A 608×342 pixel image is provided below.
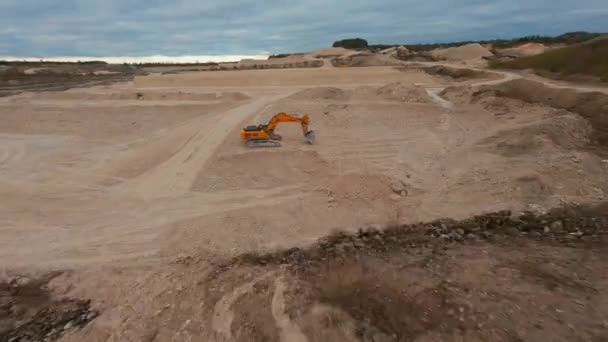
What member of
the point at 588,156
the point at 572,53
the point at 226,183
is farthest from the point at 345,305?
the point at 572,53

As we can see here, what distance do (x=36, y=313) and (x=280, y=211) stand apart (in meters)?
4.87

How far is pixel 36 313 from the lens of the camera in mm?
5699

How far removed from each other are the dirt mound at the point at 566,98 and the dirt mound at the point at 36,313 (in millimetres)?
15885

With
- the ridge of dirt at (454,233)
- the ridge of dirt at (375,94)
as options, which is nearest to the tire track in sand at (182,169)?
the ridge of dirt at (454,233)

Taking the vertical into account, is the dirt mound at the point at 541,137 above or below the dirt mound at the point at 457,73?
below

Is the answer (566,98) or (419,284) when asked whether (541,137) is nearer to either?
(566,98)

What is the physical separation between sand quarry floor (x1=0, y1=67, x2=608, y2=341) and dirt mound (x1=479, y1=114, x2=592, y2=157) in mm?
77

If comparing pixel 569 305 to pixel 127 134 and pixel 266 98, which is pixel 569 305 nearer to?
pixel 127 134

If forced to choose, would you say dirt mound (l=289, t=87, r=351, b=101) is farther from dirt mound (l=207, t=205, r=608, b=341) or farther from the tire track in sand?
dirt mound (l=207, t=205, r=608, b=341)

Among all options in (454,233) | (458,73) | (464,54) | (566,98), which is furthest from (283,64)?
(454,233)

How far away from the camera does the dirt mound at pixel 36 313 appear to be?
532 cm

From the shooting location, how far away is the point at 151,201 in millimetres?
9500

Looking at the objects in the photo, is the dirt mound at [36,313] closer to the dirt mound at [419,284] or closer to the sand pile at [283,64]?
the dirt mound at [419,284]

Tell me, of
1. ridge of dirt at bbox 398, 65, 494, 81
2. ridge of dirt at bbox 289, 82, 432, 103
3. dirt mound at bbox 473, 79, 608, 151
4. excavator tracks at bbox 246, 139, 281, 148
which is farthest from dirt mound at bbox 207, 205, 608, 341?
ridge of dirt at bbox 398, 65, 494, 81
